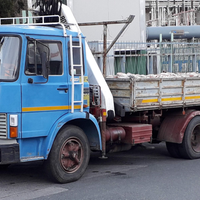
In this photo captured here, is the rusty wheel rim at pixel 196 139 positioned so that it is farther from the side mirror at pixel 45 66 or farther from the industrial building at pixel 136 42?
the industrial building at pixel 136 42

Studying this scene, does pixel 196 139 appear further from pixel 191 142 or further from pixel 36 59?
pixel 36 59

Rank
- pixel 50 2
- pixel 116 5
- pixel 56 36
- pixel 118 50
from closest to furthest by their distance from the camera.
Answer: pixel 56 36 < pixel 50 2 < pixel 118 50 < pixel 116 5

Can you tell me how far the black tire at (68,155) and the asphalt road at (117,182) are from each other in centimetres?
17

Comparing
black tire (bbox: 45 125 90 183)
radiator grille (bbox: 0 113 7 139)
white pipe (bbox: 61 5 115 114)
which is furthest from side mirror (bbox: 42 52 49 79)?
white pipe (bbox: 61 5 115 114)

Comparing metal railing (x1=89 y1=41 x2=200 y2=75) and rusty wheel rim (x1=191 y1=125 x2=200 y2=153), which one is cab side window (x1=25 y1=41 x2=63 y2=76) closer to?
rusty wheel rim (x1=191 y1=125 x2=200 y2=153)

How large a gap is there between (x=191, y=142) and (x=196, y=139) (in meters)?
0.24

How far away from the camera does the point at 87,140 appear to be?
664 centimetres

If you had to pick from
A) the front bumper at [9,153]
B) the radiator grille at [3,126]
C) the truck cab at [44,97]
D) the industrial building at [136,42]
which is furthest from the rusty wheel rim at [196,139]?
the industrial building at [136,42]

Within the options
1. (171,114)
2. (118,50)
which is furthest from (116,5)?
(171,114)

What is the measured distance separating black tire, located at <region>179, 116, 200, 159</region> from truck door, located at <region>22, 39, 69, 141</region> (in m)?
3.24

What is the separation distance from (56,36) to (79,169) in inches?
87.8

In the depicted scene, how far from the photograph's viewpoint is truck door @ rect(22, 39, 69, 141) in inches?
229

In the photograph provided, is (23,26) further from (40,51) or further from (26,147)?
(26,147)

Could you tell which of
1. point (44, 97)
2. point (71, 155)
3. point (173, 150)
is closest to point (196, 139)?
point (173, 150)
